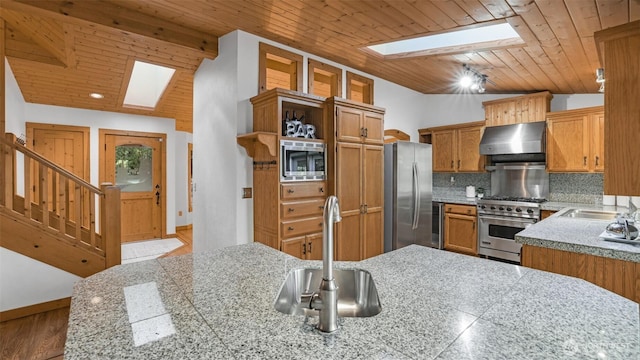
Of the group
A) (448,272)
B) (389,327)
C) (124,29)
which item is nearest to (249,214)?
(124,29)

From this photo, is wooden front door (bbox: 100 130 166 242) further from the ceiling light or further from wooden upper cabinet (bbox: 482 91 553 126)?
wooden upper cabinet (bbox: 482 91 553 126)

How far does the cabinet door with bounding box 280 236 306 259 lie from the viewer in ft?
9.67

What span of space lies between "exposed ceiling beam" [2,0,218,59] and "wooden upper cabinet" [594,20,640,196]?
329cm

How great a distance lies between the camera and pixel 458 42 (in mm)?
3277

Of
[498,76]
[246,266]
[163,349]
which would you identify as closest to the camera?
[163,349]

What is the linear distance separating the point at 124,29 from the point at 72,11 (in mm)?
369

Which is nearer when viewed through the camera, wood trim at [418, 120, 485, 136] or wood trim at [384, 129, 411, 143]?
wood trim at [418, 120, 485, 136]

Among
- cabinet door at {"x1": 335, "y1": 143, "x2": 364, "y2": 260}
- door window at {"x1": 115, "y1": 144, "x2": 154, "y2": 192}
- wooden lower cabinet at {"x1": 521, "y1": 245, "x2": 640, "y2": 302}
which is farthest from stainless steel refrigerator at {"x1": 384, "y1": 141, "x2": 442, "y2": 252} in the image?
door window at {"x1": 115, "y1": 144, "x2": 154, "y2": 192}

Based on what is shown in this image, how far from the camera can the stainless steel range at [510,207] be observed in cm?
417

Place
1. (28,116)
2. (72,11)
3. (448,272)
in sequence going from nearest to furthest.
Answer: (448,272), (72,11), (28,116)

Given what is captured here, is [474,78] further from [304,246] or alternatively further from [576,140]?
[304,246]

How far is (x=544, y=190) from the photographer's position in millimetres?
4527

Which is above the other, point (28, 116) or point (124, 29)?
point (124, 29)

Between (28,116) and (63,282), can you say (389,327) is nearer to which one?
(63,282)
